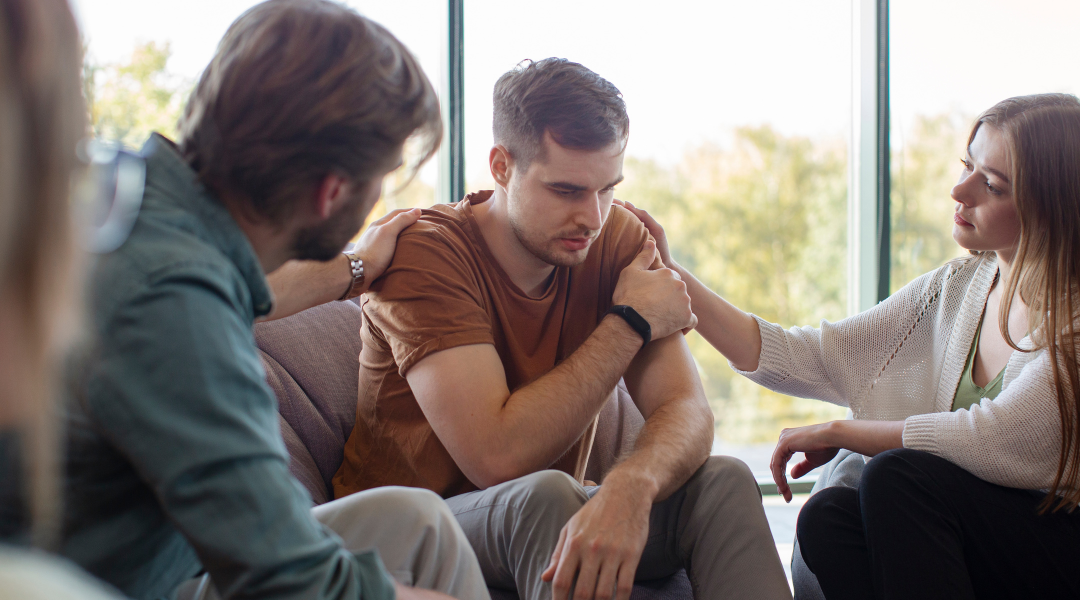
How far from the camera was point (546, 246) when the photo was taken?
1.49 meters

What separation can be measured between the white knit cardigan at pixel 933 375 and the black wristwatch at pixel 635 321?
0.53m

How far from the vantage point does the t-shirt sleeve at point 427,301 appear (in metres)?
1.32

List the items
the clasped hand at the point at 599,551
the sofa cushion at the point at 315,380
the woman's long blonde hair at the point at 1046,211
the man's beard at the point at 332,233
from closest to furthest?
the man's beard at the point at 332,233, the clasped hand at the point at 599,551, the woman's long blonde hair at the point at 1046,211, the sofa cushion at the point at 315,380

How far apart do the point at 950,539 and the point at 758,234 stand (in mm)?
2039

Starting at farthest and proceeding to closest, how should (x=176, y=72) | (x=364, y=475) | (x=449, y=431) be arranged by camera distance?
(x=176, y=72), (x=364, y=475), (x=449, y=431)

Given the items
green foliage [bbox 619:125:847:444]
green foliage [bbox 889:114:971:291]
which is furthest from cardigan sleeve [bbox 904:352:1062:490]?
green foliage [bbox 889:114:971:291]

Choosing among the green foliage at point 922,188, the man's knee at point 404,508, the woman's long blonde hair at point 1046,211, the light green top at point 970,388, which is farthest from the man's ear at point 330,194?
the green foliage at point 922,188

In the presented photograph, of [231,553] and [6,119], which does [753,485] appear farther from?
[6,119]

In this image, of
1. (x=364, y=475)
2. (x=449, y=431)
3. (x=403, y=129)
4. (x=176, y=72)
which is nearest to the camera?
(x=403, y=129)

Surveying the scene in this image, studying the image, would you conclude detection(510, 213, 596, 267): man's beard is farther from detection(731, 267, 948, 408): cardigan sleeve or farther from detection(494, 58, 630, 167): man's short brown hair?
detection(731, 267, 948, 408): cardigan sleeve

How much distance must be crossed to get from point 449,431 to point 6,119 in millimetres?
933

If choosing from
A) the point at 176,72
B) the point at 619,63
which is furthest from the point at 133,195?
the point at 619,63

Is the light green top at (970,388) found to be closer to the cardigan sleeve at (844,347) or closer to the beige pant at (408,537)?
the cardigan sleeve at (844,347)

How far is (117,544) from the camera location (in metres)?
0.72
